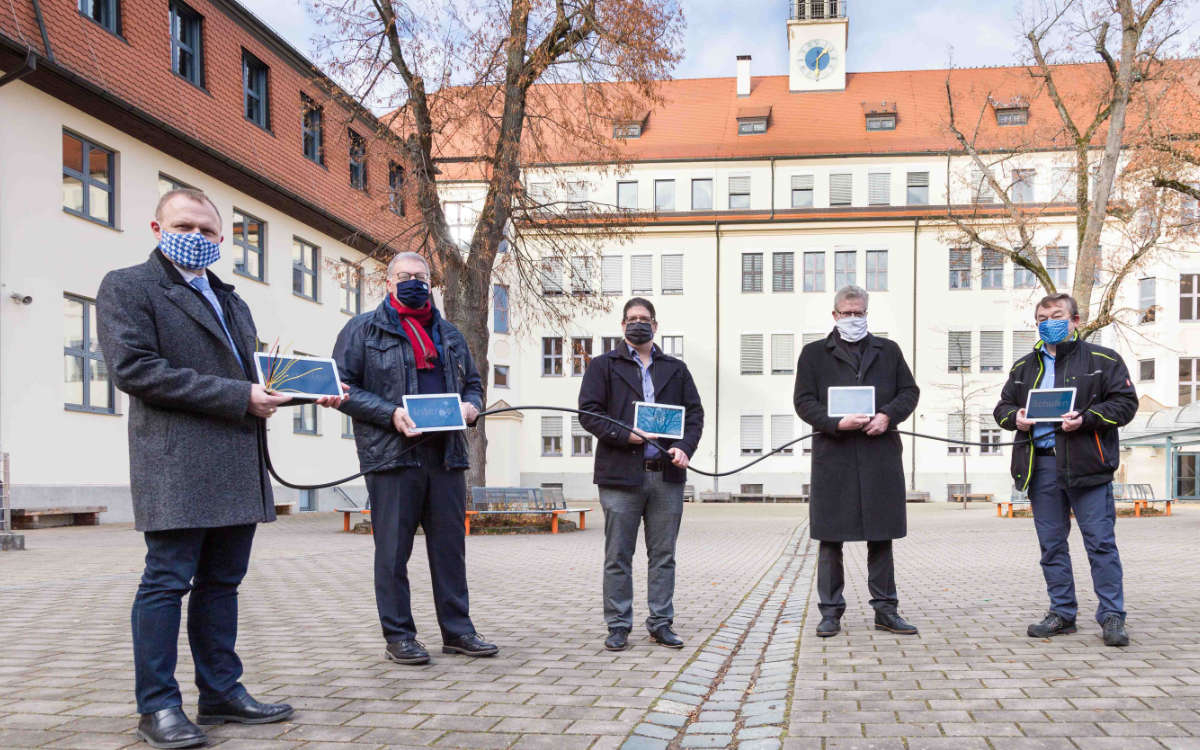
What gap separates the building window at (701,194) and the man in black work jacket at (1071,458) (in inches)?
1700

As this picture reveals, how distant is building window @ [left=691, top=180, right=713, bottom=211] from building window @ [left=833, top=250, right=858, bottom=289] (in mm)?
6181

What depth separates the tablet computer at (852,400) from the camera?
21.3ft

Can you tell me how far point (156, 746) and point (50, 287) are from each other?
17.2 m

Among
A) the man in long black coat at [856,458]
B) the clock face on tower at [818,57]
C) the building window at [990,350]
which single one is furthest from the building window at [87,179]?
the clock face on tower at [818,57]

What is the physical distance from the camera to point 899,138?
49.6 meters

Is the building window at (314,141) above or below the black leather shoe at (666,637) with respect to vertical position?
above

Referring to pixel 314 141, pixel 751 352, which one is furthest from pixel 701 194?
pixel 314 141

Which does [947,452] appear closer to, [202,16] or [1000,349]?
[1000,349]

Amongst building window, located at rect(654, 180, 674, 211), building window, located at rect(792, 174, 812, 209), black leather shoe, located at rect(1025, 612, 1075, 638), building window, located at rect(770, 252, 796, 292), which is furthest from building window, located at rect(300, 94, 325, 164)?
black leather shoe, located at rect(1025, 612, 1075, 638)

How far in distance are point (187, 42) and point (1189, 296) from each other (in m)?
37.4

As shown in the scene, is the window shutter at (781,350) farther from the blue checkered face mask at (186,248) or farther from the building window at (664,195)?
the blue checkered face mask at (186,248)

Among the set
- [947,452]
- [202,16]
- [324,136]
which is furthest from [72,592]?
[947,452]

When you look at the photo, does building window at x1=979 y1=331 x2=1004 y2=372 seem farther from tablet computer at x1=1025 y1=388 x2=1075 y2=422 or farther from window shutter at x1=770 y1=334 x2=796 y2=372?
tablet computer at x1=1025 y1=388 x2=1075 y2=422

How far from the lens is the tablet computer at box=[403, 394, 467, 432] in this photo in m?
5.40
